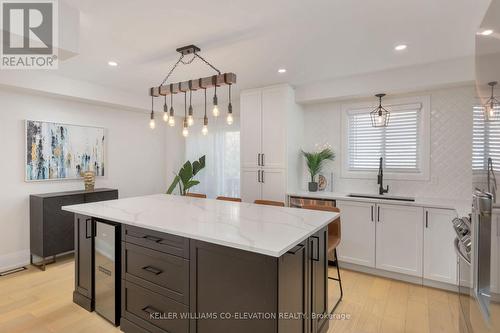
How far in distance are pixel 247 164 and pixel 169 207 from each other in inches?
73.3

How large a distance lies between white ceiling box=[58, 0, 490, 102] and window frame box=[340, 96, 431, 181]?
1.98 feet

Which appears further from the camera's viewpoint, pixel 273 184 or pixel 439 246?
pixel 273 184

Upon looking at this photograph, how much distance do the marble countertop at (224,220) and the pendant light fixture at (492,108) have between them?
1087 mm

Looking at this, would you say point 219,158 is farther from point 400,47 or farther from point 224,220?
point 400,47

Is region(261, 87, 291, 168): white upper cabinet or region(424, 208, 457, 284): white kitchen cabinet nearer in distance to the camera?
region(424, 208, 457, 284): white kitchen cabinet

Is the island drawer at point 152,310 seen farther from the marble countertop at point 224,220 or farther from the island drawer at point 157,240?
the marble countertop at point 224,220

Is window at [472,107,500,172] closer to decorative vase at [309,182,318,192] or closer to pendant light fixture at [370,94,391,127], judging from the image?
pendant light fixture at [370,94,391,127]

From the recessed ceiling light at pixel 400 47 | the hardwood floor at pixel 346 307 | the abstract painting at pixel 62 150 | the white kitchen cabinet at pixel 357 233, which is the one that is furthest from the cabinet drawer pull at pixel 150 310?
the recessed ceiling light at pixel 400 47

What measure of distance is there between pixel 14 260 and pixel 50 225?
706 mm

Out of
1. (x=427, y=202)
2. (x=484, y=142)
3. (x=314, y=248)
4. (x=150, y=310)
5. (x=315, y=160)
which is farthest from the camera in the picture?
(x=315, y=160)

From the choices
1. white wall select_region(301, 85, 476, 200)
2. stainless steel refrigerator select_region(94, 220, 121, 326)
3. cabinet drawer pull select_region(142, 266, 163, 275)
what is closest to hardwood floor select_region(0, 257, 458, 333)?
stainless steel refrigerator select_region(94, 220, 121, 326)

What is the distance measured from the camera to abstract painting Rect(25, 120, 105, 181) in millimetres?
3658

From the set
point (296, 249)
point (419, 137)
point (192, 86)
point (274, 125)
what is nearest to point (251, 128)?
point (274, 125)

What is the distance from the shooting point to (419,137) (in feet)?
11.6
